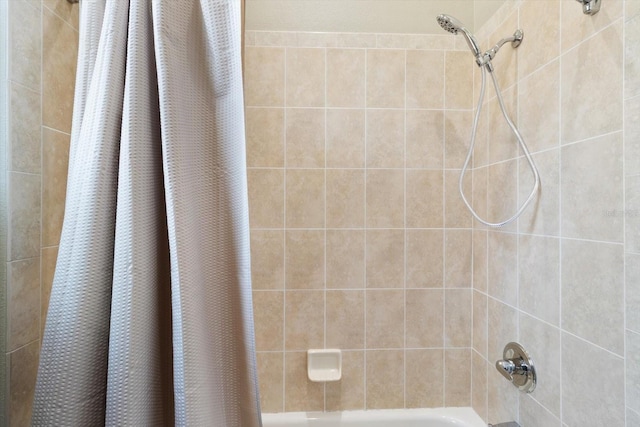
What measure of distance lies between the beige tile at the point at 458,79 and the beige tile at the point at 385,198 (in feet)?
1.22

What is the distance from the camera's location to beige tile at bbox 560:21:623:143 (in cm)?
83

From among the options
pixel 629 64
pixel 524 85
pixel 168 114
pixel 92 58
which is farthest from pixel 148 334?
pixel 524 85

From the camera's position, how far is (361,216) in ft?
4.79

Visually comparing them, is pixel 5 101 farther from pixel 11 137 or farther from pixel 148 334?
pixel 148 334

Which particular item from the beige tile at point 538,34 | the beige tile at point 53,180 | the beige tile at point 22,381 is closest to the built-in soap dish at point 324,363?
the beige tile at point 22,381

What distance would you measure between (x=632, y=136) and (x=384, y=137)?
811 mm

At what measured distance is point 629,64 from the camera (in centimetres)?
79

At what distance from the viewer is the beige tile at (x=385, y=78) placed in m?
1.46

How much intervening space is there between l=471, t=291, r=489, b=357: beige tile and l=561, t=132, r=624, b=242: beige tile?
519mm

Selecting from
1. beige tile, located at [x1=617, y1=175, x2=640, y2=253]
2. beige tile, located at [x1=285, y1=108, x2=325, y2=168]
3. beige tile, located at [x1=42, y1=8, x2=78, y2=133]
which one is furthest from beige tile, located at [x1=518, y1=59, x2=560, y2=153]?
beige tile, located at [x1=42, y1=8, x2=78, y2=133]

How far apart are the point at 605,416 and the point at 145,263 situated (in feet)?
3.51

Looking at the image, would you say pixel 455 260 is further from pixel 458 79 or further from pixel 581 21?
pixel 581 21

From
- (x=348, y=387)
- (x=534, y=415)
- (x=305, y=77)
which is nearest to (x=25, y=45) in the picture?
(x=305, y=77)

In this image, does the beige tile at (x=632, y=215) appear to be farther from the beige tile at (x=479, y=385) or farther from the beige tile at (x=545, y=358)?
the beige tile at (x=479, y=385)
